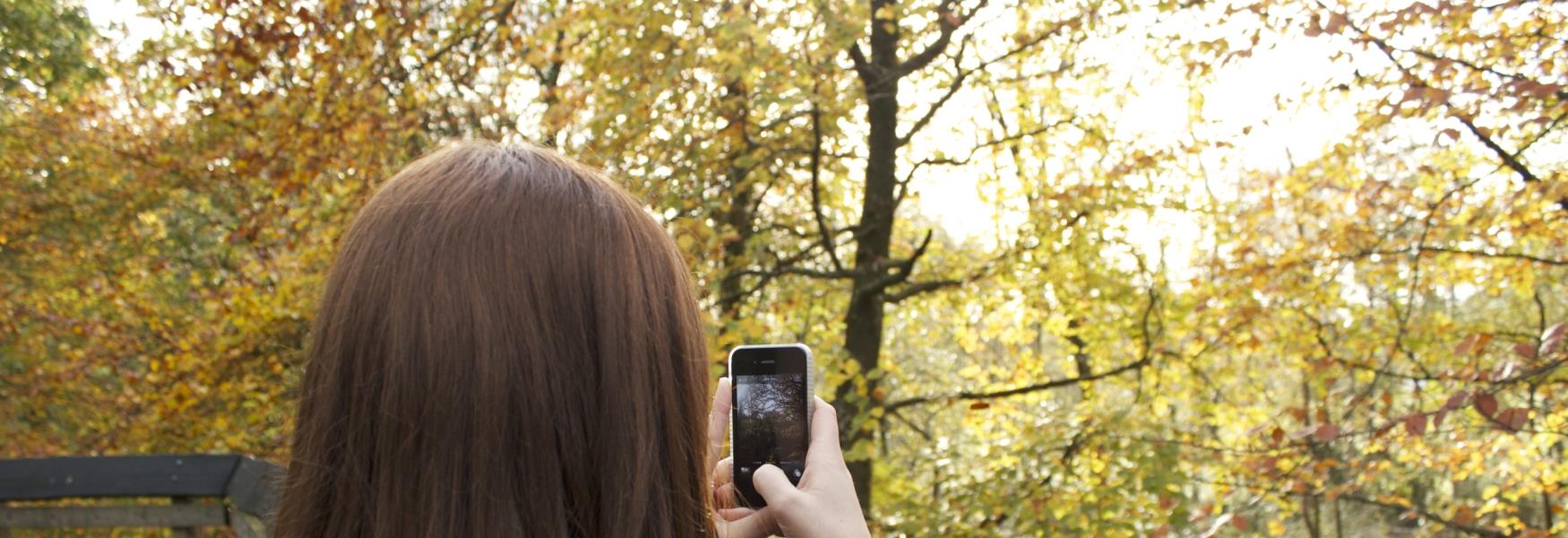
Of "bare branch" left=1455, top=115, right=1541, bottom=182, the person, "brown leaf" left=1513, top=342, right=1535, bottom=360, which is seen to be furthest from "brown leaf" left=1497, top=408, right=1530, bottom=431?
the person

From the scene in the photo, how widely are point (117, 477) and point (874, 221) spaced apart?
4.08 meters

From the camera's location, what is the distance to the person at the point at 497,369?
3.20 ft

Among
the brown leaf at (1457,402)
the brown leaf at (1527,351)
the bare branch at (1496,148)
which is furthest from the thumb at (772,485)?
the bare branch at (1496,148)

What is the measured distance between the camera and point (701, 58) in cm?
491

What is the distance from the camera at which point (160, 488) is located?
3.02 m

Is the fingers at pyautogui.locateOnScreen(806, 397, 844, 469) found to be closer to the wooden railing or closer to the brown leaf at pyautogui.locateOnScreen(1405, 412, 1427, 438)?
the wooden railing

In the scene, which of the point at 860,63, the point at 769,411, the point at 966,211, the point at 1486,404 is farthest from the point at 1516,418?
the point at 966,211

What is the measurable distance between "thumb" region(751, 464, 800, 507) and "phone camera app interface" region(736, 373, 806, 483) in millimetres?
96

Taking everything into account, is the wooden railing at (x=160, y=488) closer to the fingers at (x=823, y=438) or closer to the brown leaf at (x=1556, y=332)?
the fingers at (x=823, y=438)

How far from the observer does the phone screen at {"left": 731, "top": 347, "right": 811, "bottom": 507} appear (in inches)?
53.2

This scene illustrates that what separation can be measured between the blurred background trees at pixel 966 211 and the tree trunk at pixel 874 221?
0.03 m

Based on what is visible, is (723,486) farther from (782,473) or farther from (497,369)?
(497,369)

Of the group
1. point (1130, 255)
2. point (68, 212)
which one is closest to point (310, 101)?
point (1130, 255)

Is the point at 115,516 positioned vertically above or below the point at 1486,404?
below
